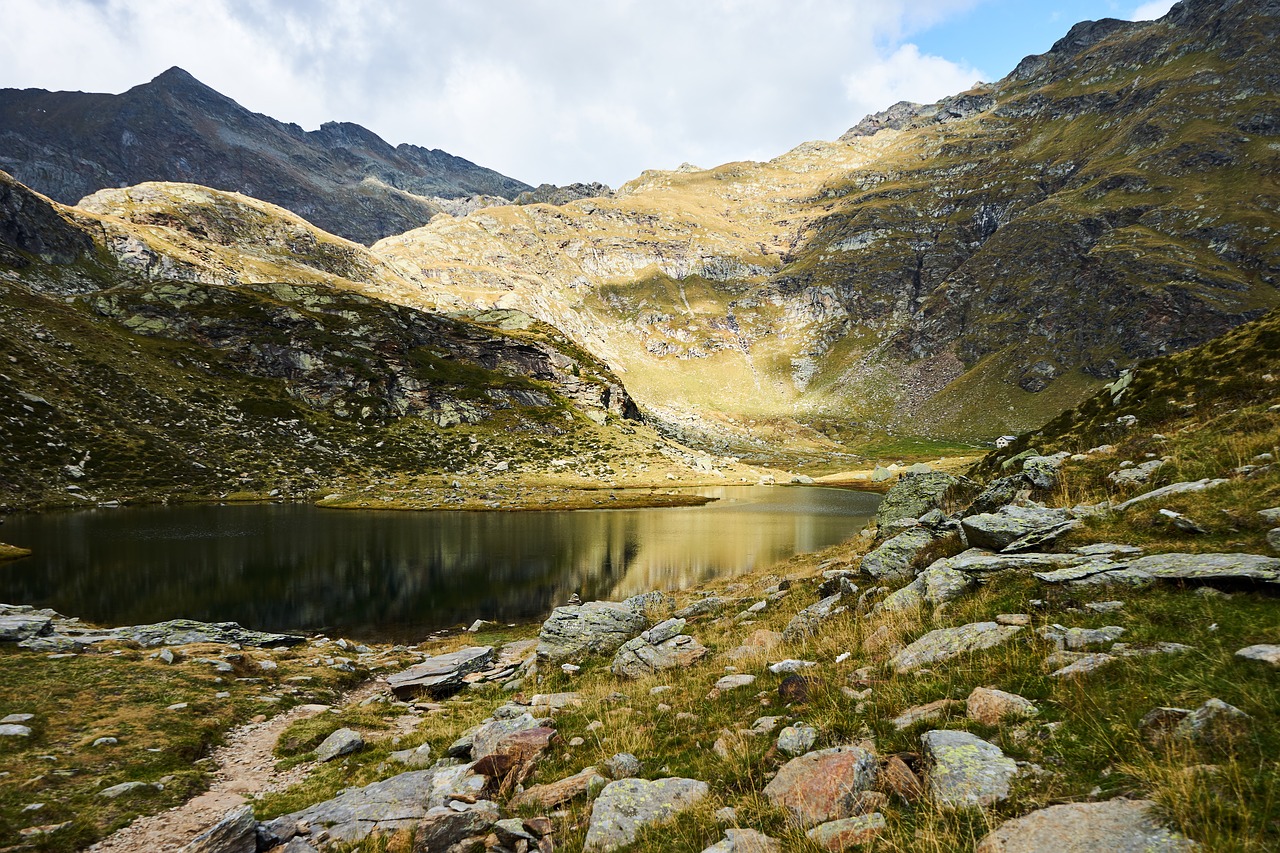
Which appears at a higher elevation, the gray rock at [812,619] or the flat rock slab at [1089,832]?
the flat rock slab at [1089,832]

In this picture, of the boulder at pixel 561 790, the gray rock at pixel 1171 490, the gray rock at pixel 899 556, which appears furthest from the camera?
the gray rock at pixel 899 556

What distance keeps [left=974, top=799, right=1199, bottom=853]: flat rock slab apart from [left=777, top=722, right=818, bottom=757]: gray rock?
305cm

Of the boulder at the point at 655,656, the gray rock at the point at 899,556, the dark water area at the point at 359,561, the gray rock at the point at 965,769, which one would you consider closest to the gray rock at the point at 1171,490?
the gray rock at the point at 899,556

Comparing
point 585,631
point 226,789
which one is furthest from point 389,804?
point 585,631

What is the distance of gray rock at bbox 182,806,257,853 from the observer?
859 centimetres

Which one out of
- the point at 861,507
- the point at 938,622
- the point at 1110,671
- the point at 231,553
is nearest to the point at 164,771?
the point at 938,622

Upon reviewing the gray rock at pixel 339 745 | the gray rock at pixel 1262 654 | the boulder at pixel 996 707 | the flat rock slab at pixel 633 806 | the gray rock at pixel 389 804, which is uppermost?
the gray rock at pixel 1262 654

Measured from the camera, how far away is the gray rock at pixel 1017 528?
11.6 metres

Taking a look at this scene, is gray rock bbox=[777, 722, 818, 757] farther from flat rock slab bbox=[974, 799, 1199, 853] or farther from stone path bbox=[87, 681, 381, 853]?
stone path bbox=[87, 681, 381, 853]

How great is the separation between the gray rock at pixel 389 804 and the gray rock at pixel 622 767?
1845mm

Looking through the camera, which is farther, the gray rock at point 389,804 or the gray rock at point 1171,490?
the gray rock at point 1171,490

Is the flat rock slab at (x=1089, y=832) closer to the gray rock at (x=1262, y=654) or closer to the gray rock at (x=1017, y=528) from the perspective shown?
the gray rock at (x=1262, y=654)

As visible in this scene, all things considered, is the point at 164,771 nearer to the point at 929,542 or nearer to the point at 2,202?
the point at 929,542

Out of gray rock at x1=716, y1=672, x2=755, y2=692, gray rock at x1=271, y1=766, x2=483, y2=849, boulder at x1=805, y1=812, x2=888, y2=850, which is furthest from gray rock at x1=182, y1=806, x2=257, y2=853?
boulder at x1=805, y1=812, x2=888, y2=850
